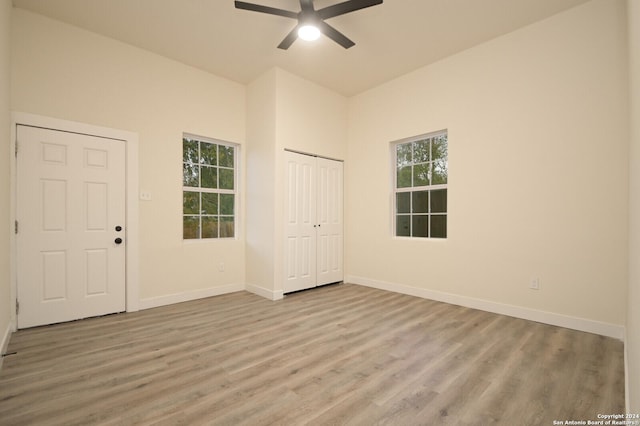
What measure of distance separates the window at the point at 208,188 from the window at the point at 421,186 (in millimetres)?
2605

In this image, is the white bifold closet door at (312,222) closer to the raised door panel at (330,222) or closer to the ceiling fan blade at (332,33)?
the raised door panel at (330,222)

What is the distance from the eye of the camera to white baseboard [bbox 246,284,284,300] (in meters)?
4.08

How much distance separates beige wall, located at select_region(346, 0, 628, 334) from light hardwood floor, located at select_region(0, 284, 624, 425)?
0.51 m

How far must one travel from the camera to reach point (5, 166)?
101 inches

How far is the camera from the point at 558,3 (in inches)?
115

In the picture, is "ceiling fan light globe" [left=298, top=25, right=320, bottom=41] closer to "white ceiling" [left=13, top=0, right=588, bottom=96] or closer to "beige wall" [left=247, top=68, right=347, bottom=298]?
"white ceiling" [left=13, top=0, right=588, bottom=96]

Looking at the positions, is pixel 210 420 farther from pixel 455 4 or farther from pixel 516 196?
pixel 455 4

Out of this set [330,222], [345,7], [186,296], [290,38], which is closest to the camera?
[345,7]

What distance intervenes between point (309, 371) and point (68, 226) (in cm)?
301

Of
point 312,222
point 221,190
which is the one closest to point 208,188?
point 221,190

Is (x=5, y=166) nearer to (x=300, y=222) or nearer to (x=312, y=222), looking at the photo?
(x=300, y=222)

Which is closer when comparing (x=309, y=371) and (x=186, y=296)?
(x=309, y=371)

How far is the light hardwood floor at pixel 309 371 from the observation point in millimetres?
1692

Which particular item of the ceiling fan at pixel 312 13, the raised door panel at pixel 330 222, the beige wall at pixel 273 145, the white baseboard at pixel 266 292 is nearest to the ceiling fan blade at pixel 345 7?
the ceiling fan at pixel 312 13
